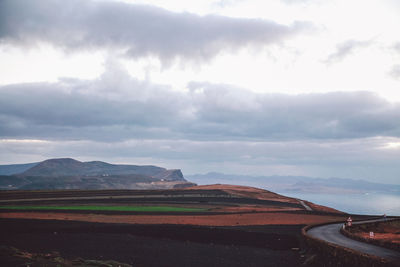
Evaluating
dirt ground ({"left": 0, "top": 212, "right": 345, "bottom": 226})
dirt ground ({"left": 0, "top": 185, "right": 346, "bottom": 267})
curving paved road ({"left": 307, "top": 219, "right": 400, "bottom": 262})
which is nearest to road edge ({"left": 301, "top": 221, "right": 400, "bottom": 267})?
curving paved road ({"left": 307, "top": 219, "right": 400, "bottom": 262})

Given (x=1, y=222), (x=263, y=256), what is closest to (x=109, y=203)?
(x=1, y=222)

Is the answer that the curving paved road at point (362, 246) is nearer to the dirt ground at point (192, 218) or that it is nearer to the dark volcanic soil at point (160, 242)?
the dark volcanic soil at point (160, 242)

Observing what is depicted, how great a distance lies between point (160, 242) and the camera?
43156mm

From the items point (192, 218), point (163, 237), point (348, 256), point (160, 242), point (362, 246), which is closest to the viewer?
point (348, 256)

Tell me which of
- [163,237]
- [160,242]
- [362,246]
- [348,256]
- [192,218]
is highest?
[362,246]

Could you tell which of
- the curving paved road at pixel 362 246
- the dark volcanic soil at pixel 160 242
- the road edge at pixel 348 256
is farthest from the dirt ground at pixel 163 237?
the curving paved road at pixel 362 246

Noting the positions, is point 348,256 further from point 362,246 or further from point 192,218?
point 192,218

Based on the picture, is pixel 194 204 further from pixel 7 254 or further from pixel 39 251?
pixel 7 254

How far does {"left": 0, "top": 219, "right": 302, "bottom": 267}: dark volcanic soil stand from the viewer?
35.2m

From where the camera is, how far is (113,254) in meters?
35.9

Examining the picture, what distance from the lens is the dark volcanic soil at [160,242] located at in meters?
35.2

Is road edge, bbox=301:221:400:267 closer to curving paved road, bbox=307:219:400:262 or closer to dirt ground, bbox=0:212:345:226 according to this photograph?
curving paved road, bbox=307:219:400:262

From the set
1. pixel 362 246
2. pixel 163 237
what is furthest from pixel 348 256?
pixel 163 237

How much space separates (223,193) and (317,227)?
7615 cm
